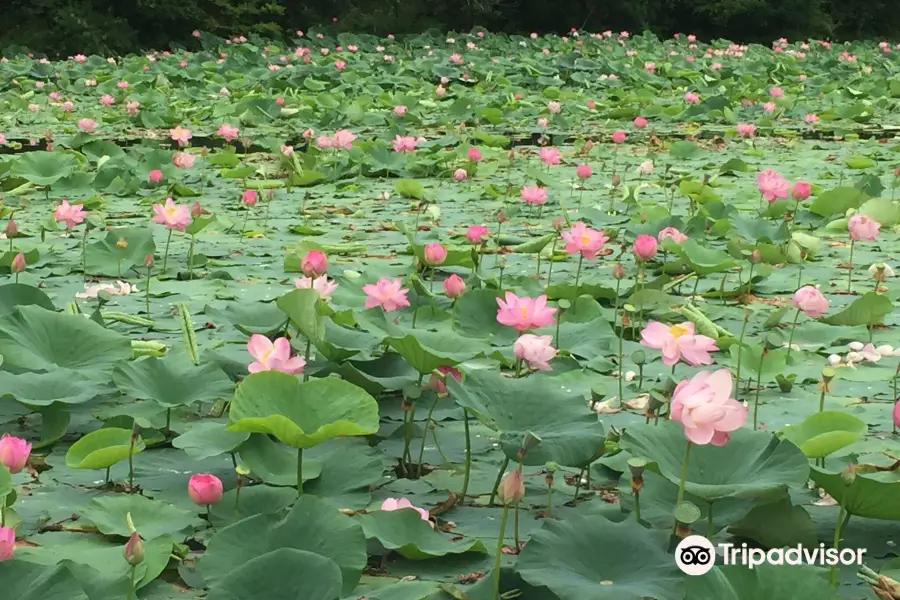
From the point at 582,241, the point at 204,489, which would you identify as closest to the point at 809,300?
the point at 582,241

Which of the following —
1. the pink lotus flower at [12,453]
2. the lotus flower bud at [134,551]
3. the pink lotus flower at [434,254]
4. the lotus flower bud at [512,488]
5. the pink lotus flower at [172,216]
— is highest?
the lotus flower bud at [512,488]

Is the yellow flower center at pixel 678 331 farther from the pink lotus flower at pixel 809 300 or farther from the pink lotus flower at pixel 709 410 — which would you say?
the pink lotus flower at pixel 809 300

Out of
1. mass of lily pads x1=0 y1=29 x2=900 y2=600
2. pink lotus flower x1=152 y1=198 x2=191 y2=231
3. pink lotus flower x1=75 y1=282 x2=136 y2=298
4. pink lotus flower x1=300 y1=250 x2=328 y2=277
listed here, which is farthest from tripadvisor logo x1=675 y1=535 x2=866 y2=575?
pink lotus flower x1=152 y1=198 x2=191 y2=231

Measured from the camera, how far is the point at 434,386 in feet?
4.33

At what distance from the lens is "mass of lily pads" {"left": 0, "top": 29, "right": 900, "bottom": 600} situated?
37.1 inches

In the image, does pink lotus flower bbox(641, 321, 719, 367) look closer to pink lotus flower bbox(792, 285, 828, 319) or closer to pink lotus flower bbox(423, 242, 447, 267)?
pink lotus flower bbox(792, 285, 828, 319)

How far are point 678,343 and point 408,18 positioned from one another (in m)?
11.4

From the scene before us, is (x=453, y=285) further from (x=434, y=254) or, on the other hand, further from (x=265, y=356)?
(x=265, y=356)

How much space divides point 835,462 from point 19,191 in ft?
9.18

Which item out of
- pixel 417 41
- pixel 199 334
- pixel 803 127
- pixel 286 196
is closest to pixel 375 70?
pixel 417 41

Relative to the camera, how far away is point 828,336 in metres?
1.79

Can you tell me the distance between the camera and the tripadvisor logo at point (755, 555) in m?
0.90

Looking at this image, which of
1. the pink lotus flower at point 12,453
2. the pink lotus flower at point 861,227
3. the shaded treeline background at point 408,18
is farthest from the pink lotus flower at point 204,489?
the shaded treeline background at point 408,18

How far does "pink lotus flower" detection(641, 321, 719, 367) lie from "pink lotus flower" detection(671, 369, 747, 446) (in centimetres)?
→ 23
